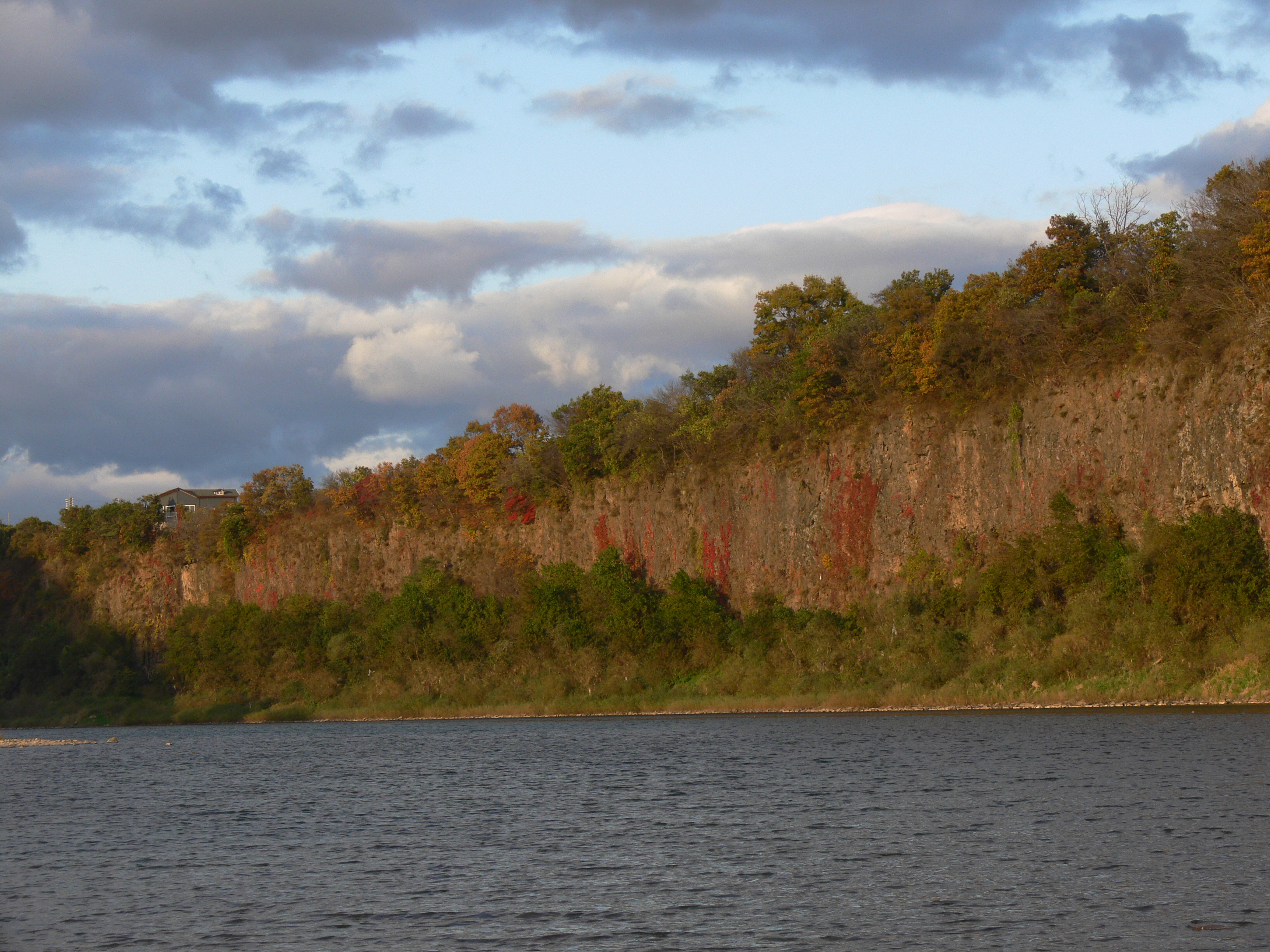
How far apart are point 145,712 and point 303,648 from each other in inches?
795

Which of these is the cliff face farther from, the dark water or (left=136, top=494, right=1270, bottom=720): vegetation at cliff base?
the dark water

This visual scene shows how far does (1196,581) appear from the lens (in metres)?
62.6

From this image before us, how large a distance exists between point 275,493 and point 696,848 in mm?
112390

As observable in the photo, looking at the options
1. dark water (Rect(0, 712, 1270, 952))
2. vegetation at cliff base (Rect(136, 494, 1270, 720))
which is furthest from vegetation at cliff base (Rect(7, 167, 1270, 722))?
dark water (Rect(0, 712, 1270, 952))

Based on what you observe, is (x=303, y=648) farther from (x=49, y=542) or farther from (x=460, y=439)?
(x=49, y=542)

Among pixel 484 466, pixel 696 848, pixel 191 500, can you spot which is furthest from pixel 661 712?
pixel 191 500

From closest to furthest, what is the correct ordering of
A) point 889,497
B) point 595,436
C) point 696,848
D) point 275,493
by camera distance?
point 696,848 < point 889,497 < point 595,436 < point 275,493

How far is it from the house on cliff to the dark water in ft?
318

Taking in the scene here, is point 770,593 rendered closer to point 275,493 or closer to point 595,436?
point 595,436

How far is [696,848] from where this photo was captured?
30641mm

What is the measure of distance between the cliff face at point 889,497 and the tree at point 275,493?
8386mm

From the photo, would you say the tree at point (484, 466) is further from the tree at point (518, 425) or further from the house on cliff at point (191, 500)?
the house on cliff at point (191, 500)

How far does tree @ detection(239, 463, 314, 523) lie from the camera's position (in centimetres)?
13462

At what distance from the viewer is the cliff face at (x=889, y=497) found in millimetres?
67500
